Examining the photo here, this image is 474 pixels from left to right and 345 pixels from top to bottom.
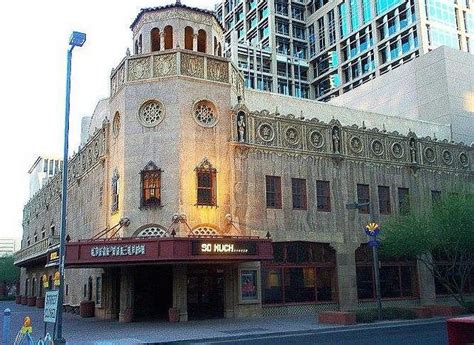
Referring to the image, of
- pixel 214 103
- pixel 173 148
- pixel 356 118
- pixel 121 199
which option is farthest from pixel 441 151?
pixel 121 199

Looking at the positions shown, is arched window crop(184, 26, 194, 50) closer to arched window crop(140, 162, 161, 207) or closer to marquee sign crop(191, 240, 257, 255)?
arched window crop(140, 162, 161, 207)

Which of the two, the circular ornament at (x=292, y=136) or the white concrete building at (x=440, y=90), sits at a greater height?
the white concrete building at (x=440, y=90)

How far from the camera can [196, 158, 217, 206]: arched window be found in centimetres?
2912

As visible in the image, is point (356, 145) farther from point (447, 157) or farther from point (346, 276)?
point (447, 157)

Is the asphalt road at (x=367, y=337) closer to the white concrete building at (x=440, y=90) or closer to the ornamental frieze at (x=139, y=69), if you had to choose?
the ornamental frieze at (x=139, y=69)

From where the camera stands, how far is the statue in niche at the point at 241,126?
30.6 meters

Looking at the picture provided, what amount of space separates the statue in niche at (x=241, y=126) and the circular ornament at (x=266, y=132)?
124 cm

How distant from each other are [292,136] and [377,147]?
702 cm

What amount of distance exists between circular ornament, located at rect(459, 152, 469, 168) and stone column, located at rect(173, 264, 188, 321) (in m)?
24.0

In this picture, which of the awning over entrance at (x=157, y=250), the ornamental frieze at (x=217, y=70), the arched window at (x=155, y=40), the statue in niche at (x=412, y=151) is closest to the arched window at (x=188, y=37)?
the arched window at (x=155, y=40)

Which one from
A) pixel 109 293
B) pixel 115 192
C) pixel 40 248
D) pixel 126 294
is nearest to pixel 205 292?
pixel 126 294

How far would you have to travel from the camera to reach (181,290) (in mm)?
27703

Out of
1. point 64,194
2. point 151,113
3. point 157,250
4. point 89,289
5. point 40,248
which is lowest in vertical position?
point 89,289

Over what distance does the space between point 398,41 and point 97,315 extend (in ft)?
211
